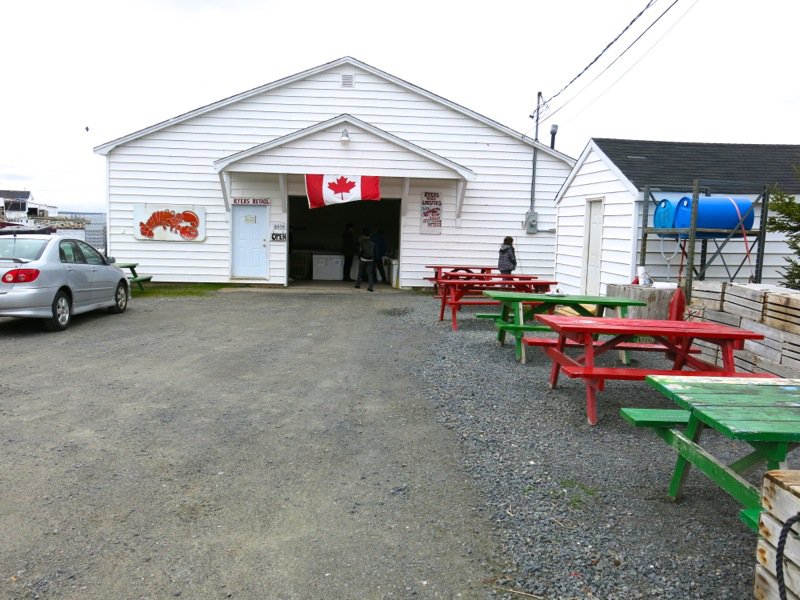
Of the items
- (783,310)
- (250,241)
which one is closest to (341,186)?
(250,241)

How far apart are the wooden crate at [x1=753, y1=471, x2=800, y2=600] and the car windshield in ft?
33.7

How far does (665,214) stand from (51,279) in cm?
947

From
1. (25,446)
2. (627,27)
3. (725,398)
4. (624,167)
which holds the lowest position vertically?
(25,446)

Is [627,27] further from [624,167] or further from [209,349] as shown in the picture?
[209,349]

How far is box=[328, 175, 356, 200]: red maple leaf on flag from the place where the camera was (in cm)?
1633

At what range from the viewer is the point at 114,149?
1692 cm

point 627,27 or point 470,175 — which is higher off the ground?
point 627,27

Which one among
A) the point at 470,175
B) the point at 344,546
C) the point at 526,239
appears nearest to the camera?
the point at 344,546

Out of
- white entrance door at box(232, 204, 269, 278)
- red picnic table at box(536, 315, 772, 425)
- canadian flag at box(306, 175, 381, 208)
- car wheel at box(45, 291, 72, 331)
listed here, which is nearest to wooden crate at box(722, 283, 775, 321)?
red picnic table at box(536, 315, 772, 425)

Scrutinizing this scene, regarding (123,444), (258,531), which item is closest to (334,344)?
(123,444)

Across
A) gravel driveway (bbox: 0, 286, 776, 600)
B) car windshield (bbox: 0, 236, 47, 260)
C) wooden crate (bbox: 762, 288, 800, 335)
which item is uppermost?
car windshield (bbox: 0, 236, 47, 260)

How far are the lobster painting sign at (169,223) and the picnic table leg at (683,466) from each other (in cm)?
1515

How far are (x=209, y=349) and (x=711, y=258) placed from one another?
8.17 m

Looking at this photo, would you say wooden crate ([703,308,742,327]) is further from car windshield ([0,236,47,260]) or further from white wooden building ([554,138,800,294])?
car windshield ([0,236,47,260])
